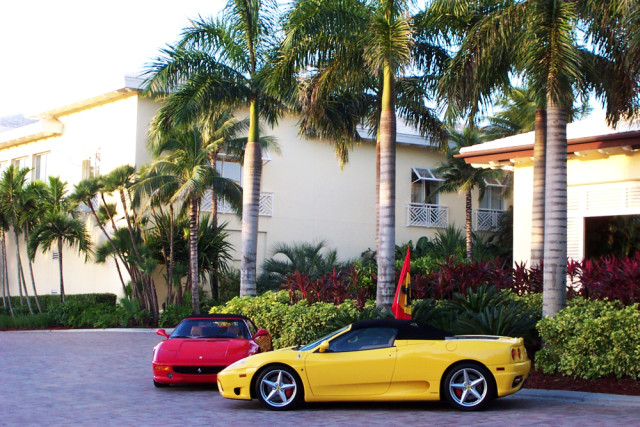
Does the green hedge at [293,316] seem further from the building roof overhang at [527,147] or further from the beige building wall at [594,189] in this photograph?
the building roof overhang at [527,147]

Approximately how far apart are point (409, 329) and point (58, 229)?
71.2ft

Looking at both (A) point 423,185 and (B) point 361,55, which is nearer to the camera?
(B) point 361,55

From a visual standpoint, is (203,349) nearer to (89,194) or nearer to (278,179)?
(89,194)

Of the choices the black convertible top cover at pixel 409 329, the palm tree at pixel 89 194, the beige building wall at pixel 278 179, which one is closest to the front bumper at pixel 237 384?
the black convertible top cover at pixel 409 329

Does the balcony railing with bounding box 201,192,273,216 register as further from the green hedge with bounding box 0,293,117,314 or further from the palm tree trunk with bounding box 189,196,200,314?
the green hedge with bounding box 0,293,117,314

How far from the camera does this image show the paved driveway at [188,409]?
986 centimetres

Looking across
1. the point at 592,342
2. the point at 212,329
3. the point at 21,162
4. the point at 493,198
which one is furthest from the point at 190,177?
the point at 493,198

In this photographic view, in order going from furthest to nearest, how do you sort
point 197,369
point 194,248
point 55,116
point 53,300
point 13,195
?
1. point 55,116
2. point 53,300
3. point 13,195
4. point 194,248
5. point 197,369

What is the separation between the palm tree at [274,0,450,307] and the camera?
53.5 ft

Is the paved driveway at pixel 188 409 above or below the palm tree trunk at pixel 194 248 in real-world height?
below

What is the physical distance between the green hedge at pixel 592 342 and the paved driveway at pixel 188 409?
38.0 inches

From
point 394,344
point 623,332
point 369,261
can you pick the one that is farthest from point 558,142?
point 369,261

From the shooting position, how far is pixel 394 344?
10883 mm

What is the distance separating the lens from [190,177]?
25.8 meters
